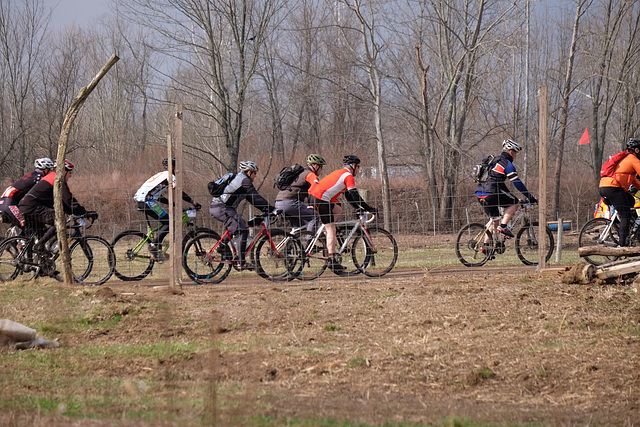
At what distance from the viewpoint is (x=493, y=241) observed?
1208cm

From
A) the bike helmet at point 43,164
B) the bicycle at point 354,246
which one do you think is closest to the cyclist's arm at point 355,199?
the bicycle at point 354,246

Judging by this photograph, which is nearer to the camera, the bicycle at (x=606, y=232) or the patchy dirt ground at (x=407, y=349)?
the patchy dirt ground at (x=407, y=349)

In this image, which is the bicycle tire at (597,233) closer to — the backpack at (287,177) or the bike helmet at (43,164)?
the backpack at (287,177)

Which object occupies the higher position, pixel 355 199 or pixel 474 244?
pixel 355 199

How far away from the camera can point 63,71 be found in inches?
1026

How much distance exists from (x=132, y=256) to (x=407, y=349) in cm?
661

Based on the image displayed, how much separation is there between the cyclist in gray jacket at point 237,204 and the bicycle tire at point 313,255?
2.49 feet

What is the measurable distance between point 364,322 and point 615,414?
3.29 metres

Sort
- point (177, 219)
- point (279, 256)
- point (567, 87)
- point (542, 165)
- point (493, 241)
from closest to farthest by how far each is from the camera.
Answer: point (542, 165) → point (177, 219) → point (279, 256) → point (493, 241) → point (567, 87)

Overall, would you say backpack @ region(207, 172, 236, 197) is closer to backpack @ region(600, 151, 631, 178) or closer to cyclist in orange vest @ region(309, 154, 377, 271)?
cyclist in orange vest @ region(309, 154, 377, 271)

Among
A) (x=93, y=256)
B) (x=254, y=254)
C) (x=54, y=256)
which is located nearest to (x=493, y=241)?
(x=254, y=254)

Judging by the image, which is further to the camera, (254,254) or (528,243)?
(528,243)

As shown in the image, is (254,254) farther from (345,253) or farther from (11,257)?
(11,257)

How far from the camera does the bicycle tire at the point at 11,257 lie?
Result: 1139cm
